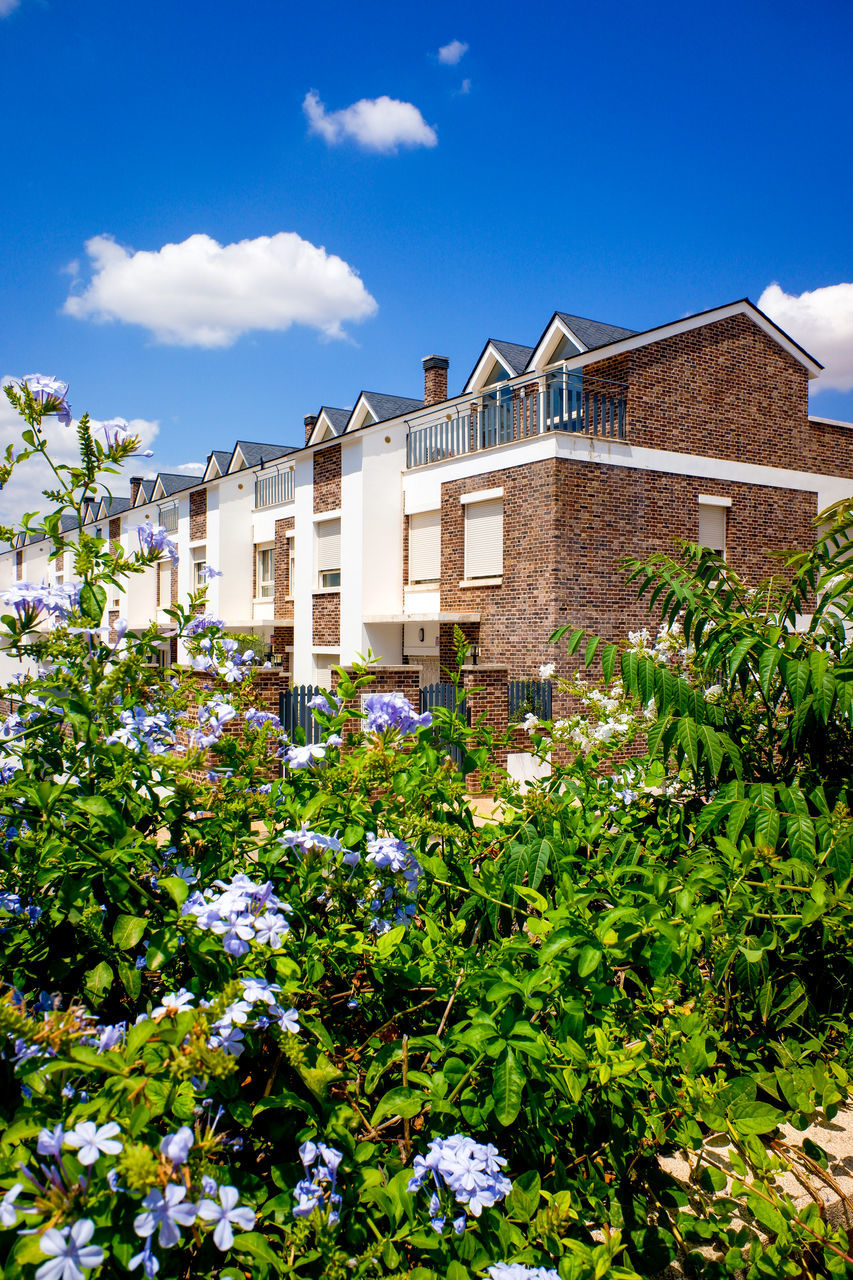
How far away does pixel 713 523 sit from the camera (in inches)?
628

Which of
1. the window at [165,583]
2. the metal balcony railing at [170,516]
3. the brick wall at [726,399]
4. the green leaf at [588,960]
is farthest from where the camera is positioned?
the window at [165,583]

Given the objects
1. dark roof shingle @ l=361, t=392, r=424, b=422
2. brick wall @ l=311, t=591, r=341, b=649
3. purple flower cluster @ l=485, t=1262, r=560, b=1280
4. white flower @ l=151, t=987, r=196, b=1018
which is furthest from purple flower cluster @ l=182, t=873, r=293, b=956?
dark roof shingle @ l=361, t=392, r=424, b=422

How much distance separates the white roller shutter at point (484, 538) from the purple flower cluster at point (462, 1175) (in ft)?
46.4

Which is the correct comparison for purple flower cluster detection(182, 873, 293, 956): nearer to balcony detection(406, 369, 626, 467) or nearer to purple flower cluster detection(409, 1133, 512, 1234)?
purple flower cluster detection(409, 1133, 512, 1234)

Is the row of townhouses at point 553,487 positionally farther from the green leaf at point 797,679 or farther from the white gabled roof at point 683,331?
the green leaf at point 797,679

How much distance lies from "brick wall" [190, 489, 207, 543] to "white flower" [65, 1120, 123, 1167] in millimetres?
26575

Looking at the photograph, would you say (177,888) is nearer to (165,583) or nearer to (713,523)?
(713,523)

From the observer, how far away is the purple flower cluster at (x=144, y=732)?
185cm

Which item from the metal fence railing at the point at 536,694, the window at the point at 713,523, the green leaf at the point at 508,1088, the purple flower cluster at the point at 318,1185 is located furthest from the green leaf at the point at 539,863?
the window at the point at 713,523

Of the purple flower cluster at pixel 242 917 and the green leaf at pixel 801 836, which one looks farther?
the green leaf at pixel 801 836

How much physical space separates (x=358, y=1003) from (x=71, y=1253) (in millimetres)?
968

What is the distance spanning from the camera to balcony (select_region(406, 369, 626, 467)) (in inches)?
557

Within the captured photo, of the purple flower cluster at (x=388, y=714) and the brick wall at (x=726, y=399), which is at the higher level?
the brick wall at (x=726, y=399)

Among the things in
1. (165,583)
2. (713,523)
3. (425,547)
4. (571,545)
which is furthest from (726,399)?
(165,583)
